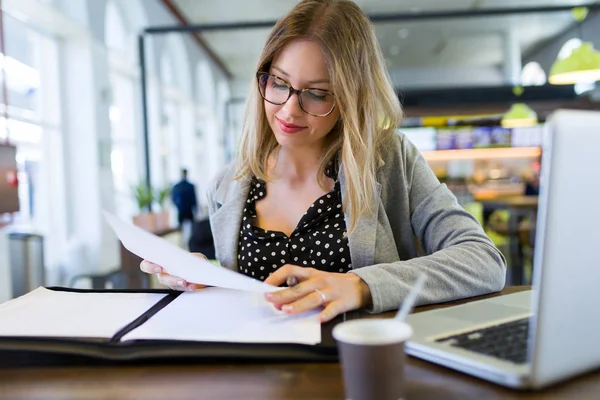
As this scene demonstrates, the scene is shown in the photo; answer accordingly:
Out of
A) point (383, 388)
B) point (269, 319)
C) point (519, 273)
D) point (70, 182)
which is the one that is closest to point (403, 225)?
point (269, 319)

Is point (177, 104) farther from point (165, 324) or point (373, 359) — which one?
point (373, 359)

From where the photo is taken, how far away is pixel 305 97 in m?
1.28

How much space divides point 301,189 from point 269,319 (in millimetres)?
645

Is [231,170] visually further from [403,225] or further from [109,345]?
[109,345]

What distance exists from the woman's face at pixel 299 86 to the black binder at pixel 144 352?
65cm

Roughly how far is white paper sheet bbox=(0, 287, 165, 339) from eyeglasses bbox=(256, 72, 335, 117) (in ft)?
1.72

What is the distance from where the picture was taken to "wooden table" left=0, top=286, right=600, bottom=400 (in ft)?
1.97

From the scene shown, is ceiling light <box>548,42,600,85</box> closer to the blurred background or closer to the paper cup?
the blurred background

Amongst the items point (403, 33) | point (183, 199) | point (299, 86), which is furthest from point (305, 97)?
point (403, 33)

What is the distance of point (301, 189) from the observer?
1450 mm

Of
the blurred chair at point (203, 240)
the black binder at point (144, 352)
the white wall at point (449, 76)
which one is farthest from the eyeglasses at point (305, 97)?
the white wall at point (449, 76)

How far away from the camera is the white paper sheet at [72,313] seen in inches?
31.5

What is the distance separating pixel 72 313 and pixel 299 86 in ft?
2.21

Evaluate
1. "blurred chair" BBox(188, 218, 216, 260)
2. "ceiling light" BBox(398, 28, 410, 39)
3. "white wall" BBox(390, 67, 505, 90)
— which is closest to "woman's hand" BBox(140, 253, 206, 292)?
"blurred chair" BBox(188, 218, 216, 260)
